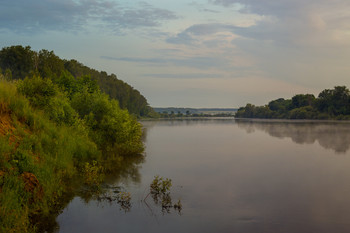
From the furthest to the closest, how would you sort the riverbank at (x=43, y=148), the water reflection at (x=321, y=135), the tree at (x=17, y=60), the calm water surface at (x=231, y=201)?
1. the tree at (x=17, y=60)
2. the water reflection at (x=321, y=135)
3. the calm water surface at (x=231, y=201)
4. the riverbank at (x=43, y=148)

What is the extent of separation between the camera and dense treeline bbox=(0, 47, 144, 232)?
14.3 metres

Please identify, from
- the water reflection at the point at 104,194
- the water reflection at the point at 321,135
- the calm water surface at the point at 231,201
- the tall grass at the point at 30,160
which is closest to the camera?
the tall grass at the point at 30,160

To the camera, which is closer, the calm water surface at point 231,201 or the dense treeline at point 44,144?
the dense treeline at point 44,144

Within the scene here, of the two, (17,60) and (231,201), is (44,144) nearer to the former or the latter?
(231,201)

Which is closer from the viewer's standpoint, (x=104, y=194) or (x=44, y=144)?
(x=104, y=194)

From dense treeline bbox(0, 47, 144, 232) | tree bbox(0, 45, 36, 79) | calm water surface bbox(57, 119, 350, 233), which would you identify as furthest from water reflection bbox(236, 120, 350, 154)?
tree bbox(0, 45, 36, 79)

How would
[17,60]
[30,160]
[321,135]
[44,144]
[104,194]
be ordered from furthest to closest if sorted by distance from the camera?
[17,60] < [321,135] < [44,144] < [104,194] < [30,160]

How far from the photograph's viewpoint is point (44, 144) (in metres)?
21.2

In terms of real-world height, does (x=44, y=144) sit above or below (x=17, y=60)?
below

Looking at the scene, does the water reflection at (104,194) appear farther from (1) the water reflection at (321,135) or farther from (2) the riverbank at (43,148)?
(1) the water reflection at (321,135)

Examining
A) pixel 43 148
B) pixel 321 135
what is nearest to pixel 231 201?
pixel 43 148

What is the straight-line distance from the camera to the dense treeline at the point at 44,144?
1429 centimetres

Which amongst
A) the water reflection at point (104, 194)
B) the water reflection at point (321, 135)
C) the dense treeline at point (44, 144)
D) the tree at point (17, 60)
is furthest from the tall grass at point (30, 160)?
the tree at point (17, 60)

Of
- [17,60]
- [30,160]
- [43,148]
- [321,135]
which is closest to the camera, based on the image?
[30,160]
